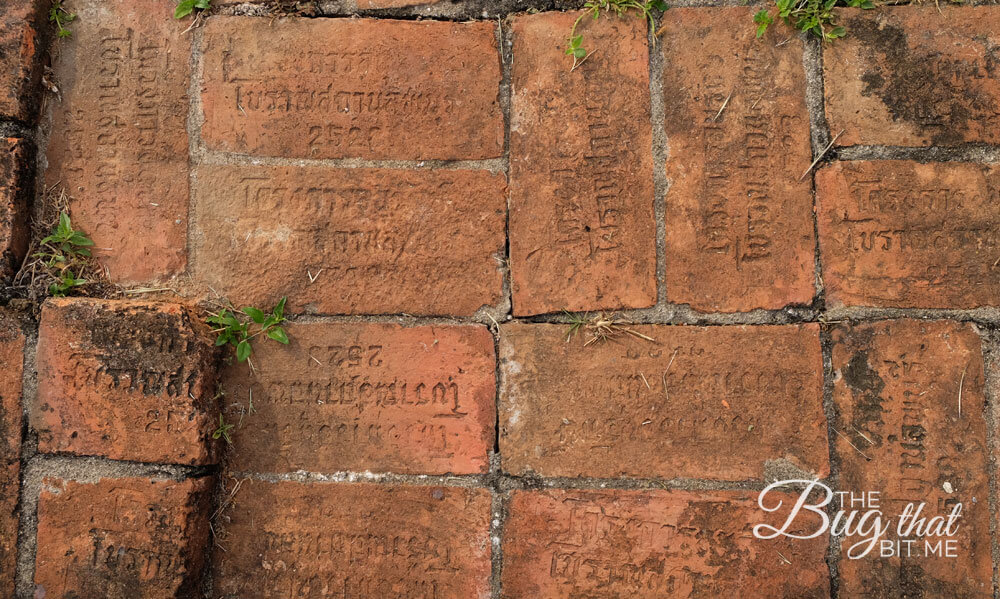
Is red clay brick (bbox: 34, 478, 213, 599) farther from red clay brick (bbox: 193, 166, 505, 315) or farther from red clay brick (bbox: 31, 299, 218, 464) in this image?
red clay brick (bbox: 193, 166, 505, 315)

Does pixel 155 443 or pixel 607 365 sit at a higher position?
pixel 607 365

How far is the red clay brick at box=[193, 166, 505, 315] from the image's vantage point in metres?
2.12

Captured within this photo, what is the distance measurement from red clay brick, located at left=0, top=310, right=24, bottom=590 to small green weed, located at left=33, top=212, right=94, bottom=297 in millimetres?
188

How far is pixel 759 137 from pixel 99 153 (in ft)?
7.08

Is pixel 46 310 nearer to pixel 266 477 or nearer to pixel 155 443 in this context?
pixel 155 443

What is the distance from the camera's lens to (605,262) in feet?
6.91

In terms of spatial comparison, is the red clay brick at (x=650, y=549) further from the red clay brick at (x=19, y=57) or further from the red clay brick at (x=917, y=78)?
the red clay brick at (x=19, y=57)

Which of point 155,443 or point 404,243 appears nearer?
point 155,443

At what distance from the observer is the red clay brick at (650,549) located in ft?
6.72

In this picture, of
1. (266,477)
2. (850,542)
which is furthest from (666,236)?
(266,477)

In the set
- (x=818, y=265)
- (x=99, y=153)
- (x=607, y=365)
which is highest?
(x=99, y=153)

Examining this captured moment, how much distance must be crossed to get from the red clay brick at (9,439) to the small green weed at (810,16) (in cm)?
257

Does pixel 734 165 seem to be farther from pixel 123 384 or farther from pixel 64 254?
pixel 64 254

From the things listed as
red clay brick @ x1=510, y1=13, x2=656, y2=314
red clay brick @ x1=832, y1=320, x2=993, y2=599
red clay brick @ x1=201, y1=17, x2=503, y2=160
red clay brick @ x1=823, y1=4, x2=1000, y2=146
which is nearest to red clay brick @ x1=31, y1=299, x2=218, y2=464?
red clay brick @ x1=201, y1=17, x2=503, y2=160
